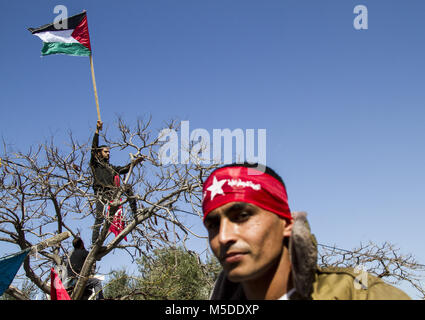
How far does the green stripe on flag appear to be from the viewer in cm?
1114

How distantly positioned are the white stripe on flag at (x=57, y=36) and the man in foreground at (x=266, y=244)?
10.7m

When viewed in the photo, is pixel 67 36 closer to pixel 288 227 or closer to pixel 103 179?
pixel 103 179

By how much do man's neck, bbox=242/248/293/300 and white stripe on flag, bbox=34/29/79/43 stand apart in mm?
10967

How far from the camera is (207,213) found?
6.81ft

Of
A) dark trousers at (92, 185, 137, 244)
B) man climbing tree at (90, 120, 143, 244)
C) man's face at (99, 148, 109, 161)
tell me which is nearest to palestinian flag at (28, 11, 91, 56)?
man climbing tree at (90, 120, 143, 244)

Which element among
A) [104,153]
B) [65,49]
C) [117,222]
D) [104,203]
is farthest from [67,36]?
[117,222]

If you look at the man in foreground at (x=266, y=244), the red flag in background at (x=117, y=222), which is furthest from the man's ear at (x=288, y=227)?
the red flag in background at (x=117, y=222)

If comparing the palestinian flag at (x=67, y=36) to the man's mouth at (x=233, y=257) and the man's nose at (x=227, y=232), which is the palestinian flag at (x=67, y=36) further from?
the man's mouth at (x=233, y=257)

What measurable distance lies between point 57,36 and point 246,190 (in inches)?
440

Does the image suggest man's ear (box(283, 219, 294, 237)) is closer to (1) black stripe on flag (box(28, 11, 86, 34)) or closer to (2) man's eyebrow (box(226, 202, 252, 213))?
(2) man's eyebrow (box(226, 202, 252, 213))

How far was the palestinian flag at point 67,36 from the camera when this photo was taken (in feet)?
36.6
